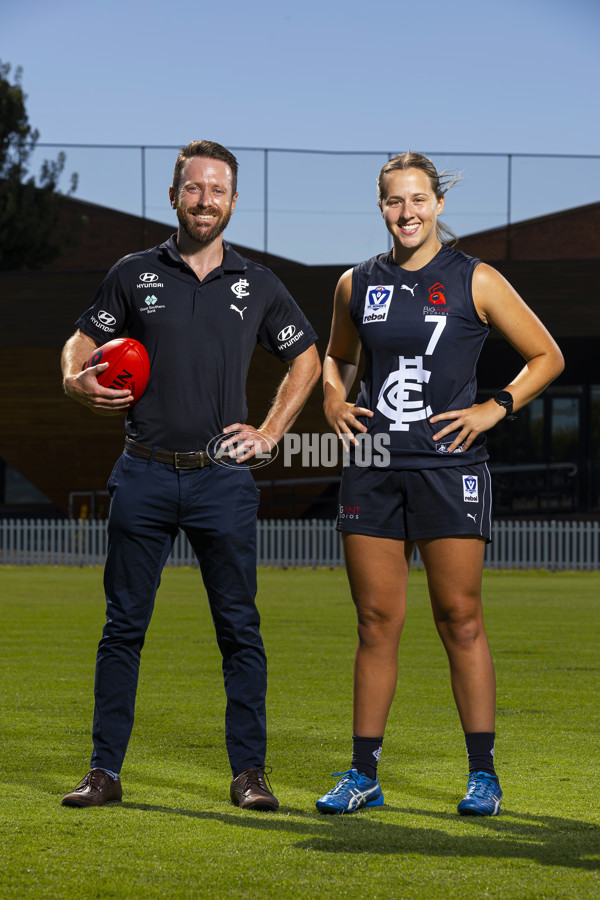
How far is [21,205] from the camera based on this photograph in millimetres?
30469

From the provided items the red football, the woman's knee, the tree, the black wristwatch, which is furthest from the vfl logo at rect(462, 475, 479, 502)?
the tree

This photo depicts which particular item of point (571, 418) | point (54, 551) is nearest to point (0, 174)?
point (54, 551)

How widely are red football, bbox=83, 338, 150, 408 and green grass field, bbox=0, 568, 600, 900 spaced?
1.45 meters

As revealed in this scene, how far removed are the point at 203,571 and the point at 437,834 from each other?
1188 millimetres

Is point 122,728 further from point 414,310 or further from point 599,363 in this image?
point 599,363

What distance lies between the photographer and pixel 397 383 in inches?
158

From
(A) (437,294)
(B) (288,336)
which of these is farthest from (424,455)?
(B) (288,336)

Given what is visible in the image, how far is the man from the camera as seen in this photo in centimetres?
402

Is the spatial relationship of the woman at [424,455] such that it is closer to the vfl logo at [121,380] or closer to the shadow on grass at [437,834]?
the shadow on grass at [437,834]

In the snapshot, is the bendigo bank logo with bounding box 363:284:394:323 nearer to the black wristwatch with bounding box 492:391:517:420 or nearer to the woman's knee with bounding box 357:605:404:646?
the black wristwatch with bounding box 492:391:517:420

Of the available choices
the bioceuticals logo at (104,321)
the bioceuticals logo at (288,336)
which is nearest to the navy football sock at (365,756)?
the bioceuticals logo at (288,336)

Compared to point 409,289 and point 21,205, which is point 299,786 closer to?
point 409,289

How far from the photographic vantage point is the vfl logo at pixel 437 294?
4.04m

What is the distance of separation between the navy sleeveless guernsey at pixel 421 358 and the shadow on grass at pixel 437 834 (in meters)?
1.19
